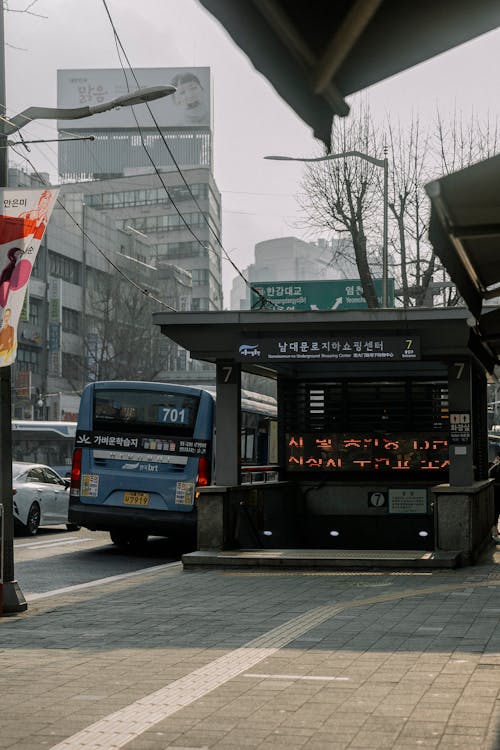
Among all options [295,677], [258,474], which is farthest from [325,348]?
[295,677]

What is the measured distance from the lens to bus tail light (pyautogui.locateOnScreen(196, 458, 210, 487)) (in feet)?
66.6

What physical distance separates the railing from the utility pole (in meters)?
7.23

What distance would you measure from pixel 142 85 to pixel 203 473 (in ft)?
450

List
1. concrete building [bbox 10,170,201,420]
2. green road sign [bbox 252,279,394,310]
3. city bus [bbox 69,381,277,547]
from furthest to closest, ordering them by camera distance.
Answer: concrete building [bbox 10,170,201,420], green road sign [bbox 252,279,394,310], city bus [bbox 69,381,277,547]

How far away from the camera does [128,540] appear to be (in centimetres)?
2278

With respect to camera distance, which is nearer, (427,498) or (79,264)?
(427,498)

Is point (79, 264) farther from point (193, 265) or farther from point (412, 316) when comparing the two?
point (412, 316)

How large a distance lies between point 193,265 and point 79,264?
5075cm

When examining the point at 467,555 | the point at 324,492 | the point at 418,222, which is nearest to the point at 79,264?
the point at 418,222

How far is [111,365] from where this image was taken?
73.5 meters

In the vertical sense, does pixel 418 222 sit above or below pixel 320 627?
above

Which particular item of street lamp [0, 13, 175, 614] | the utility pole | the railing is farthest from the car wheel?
the utility pole

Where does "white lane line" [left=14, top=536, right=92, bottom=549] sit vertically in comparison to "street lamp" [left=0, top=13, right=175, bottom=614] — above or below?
below

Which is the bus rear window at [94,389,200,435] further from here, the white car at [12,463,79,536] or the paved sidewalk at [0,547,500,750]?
the paved sidewalk at [0,547,500,750]
